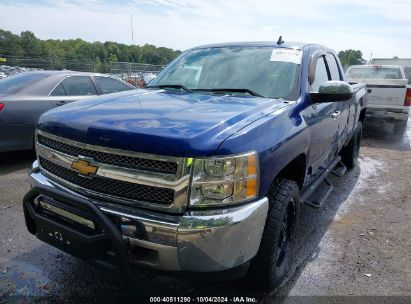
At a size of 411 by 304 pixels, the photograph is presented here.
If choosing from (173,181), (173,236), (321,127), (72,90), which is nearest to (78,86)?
(72,90)

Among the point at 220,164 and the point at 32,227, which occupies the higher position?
the point at 220,164

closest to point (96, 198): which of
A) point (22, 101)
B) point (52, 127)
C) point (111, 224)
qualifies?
point (111, 224)

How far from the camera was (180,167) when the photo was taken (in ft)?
7.18

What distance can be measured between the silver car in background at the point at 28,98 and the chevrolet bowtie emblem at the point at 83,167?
12.2 feet

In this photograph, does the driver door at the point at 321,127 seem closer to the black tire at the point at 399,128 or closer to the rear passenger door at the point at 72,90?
the rear passenger door at the point at 72,90

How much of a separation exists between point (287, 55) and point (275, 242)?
1903mm

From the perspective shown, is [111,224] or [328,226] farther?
[328,226]

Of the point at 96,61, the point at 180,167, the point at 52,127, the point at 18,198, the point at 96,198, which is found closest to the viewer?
the point at 180,167

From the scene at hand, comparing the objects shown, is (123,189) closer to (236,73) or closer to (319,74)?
(236,73)

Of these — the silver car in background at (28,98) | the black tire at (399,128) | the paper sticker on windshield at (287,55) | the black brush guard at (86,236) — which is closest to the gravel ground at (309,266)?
the black brush guard at (86,236)

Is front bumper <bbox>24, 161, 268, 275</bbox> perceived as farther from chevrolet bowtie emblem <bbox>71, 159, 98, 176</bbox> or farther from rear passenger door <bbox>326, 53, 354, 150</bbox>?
rear passenger door <bbox>326, 53, 354, 150</bbox>

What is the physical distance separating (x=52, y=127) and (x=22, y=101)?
3.57 m

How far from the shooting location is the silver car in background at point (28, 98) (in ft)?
18.7

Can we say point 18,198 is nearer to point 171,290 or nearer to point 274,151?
point 171,290
